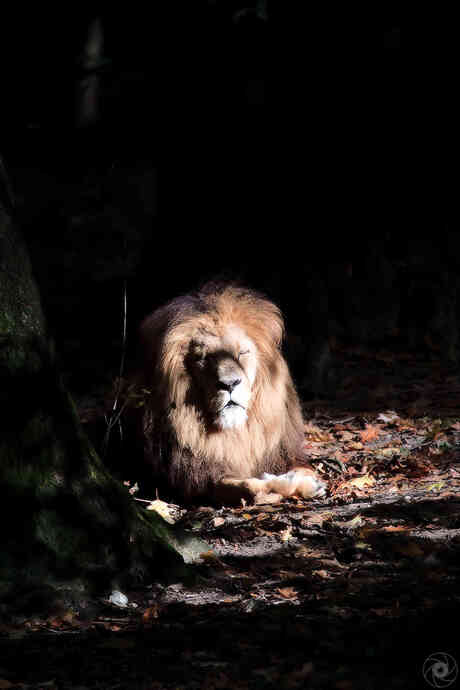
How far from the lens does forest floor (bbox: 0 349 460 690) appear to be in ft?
9.04

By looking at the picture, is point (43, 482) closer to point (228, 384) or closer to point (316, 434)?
point (228, 384)

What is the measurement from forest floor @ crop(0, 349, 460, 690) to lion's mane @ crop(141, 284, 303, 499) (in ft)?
0.89

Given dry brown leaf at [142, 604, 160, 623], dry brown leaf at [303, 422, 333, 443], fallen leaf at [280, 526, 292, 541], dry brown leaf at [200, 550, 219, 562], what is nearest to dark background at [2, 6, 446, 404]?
dry brown leaf at [303, 422, 333, 443]

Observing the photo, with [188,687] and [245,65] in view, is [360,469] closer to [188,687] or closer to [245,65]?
[188,687]

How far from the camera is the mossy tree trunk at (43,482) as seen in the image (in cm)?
341

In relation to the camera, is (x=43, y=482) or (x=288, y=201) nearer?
(x=43, y=482)

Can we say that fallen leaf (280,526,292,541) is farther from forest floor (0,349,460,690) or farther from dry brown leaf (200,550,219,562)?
dry brown leaf (200,550,219,562)

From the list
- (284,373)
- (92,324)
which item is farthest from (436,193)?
(284,373)

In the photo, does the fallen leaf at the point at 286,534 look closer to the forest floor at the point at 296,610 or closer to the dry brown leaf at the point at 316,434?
the forest floor at the point at 296,610

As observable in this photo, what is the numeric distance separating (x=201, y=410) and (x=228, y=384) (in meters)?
0.33

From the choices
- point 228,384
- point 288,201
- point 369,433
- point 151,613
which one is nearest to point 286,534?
point 228,384

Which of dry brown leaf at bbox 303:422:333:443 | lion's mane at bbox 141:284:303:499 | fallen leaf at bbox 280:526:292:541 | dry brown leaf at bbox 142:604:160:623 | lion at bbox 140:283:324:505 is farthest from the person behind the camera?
dry brown leaf at bbox 303:422:333:443

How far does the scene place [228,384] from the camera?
5199 mm

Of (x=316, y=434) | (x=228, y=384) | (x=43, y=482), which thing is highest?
(x=228, y=384)
